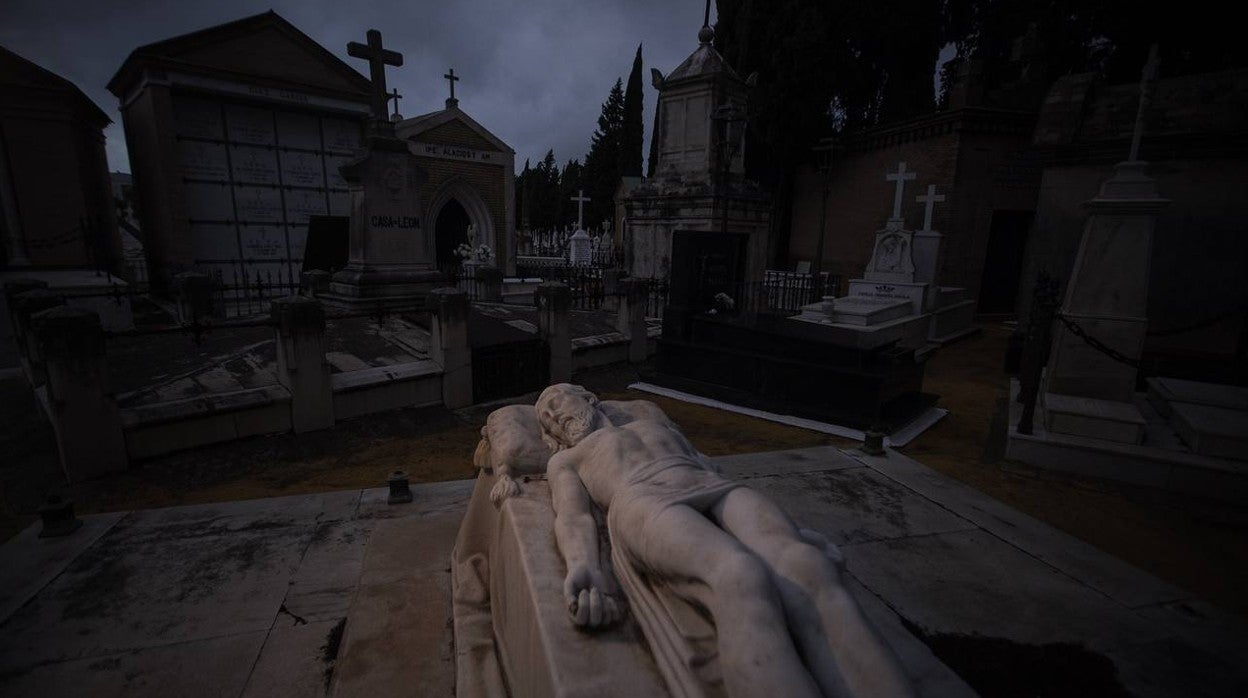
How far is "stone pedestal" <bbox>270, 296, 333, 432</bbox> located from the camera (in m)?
5.79

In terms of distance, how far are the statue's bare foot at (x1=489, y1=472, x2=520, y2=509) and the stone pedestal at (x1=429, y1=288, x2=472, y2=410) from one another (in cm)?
438

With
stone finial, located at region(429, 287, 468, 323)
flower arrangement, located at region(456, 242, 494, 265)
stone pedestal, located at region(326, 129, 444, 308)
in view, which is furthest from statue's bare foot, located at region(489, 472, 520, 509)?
flower arrangement, located at region(456, 242, 494, 265)

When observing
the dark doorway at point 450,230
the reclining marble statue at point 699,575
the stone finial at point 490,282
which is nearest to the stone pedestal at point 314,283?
the stone finial at point 490,282

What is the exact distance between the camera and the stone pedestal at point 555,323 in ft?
26.5

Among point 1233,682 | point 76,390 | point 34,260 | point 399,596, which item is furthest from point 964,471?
point 34,260

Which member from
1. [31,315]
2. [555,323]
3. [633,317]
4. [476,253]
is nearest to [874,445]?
[555,323]

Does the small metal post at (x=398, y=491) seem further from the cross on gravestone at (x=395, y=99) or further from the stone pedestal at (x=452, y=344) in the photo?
the cross on gravestone at (x=395, y=99)

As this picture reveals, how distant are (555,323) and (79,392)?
5.24 meters

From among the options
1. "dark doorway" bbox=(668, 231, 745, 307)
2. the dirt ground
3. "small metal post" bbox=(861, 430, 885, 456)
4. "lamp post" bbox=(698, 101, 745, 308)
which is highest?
"lamp post" bbox=(698, 101, 745, 308)

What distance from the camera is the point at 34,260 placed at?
11070 mm

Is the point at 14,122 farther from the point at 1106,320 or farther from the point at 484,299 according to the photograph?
the point at 1106,320

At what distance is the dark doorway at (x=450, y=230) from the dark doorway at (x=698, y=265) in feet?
36.0

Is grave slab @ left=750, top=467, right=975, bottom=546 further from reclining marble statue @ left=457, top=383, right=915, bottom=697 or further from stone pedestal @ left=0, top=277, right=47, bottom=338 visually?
stone pedestal @ left=0, top=277, right=47, bottom=338

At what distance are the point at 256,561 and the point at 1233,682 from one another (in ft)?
17.8
